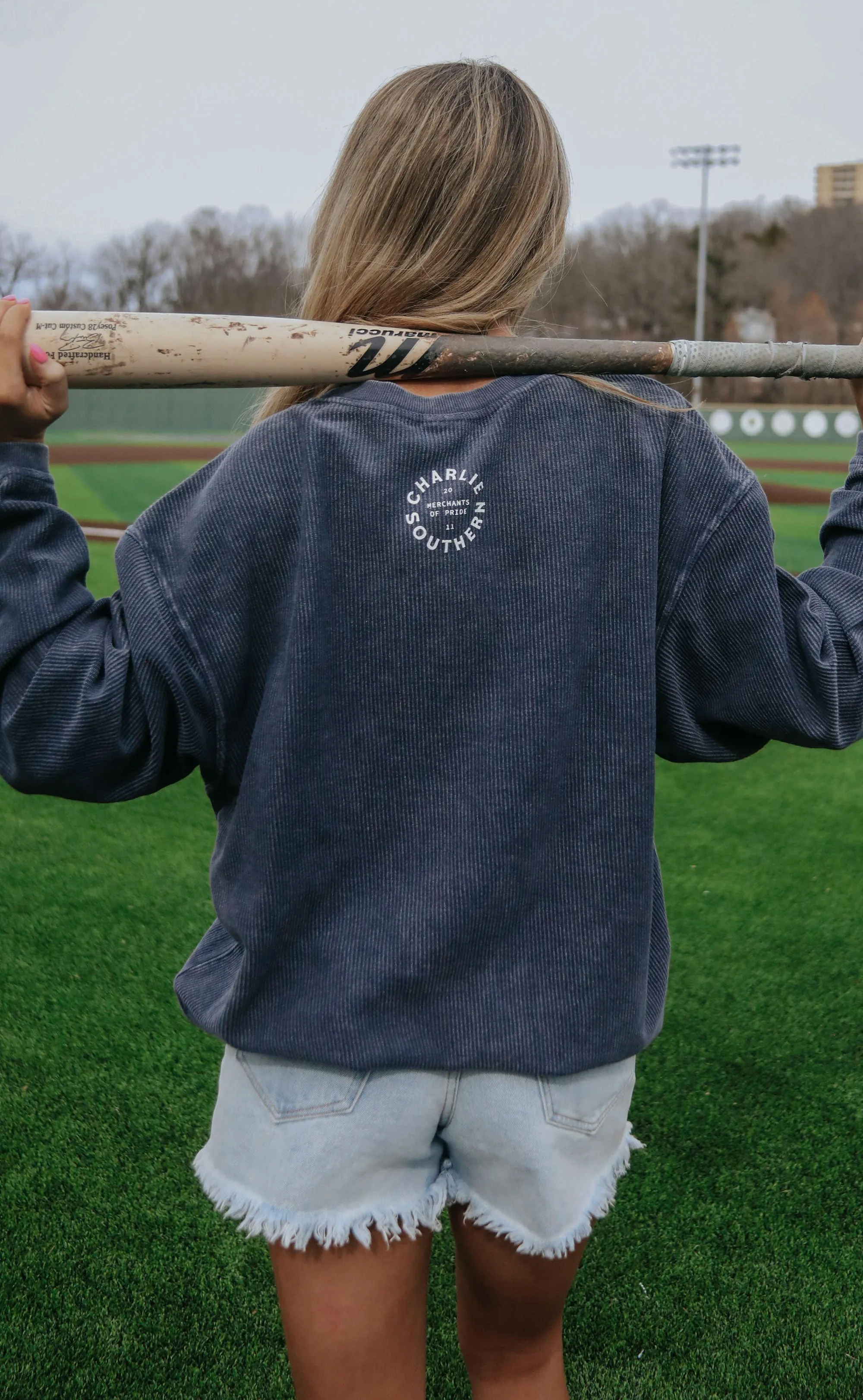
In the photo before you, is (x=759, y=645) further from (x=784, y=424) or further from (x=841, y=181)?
(x=841, y=181)

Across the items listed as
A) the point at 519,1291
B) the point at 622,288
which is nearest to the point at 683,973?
the point at 519,1291

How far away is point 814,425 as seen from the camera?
33312 mm

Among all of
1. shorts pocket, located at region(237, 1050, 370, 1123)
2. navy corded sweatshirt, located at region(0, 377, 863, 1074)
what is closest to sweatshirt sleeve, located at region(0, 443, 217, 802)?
navy corded sweatshirt, located at region(0, 377, 863, 1074)

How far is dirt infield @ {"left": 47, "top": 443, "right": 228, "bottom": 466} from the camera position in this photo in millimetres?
26514

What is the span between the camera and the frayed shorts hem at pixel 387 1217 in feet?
4.18

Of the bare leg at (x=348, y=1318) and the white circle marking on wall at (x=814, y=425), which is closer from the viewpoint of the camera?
the bare leg at (x=348, y=1318)

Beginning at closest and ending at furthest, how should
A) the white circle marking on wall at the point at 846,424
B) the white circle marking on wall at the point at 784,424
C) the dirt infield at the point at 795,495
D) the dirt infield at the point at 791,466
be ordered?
the dirt infield at the point at 795,495 → the dirt infield at the point at 791,466 → the white circle marking on wall at the point at 846,424 → the white circle marking on wall at the point at 784,424

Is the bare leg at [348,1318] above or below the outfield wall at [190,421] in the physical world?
above

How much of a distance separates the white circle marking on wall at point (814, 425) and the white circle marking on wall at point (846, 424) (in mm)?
349

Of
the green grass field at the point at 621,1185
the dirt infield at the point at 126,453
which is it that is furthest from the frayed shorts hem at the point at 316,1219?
the dirt infield at the point at 126,453

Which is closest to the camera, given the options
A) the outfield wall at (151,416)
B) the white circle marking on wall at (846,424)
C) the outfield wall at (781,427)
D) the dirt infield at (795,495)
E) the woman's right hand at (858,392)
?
the woman's right hand at (858,392)

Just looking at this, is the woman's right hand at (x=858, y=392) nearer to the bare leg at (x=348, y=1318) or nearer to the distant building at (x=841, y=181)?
the bare leg at (x=348, y=1318)

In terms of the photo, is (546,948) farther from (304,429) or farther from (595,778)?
(304,429)

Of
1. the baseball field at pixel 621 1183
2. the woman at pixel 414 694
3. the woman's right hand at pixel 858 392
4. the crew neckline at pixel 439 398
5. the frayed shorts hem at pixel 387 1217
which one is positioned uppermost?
the crew neckline at pixel 439 398
